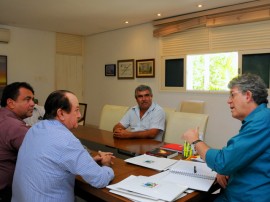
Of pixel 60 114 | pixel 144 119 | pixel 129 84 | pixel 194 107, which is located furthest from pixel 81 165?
pixel 129 84

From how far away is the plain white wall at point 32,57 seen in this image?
19.4ft

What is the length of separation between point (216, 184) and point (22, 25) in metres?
5.73

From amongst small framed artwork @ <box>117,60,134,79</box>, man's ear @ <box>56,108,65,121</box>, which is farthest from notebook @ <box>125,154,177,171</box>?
small framed artwork @ <box>117,60,134,79</box>

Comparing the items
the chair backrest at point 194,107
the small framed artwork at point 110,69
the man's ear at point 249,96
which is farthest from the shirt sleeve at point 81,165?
the small framed artwork at point 110,69

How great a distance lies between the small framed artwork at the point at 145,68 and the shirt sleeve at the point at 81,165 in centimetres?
436

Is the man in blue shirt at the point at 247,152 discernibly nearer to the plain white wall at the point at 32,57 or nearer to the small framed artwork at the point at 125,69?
the small framed artwork at the point at 125,69

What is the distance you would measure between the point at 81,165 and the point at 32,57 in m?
5.61

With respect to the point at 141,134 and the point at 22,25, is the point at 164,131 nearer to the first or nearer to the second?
the point at 141,134

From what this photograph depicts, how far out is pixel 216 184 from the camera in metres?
1.42

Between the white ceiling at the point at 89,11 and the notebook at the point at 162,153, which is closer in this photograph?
the notebook at the point at 162,153

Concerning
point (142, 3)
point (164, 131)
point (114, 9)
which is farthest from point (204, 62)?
point (164, 131)

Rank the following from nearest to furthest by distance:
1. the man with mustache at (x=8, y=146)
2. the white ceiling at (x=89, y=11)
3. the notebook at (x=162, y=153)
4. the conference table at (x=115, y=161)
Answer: the conference table at (x=115, y=161)
the man with mustache at (x=8, y=146)
the notebook at (x=162, y=153)
the white ceiling at (x=89, y=11)

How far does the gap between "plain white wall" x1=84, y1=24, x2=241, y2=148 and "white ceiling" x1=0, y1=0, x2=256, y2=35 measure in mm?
387

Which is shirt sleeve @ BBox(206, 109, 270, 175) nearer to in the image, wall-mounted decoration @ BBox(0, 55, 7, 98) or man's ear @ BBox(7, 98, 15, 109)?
man's ear @ BBox(7, 98, 15, 109)
